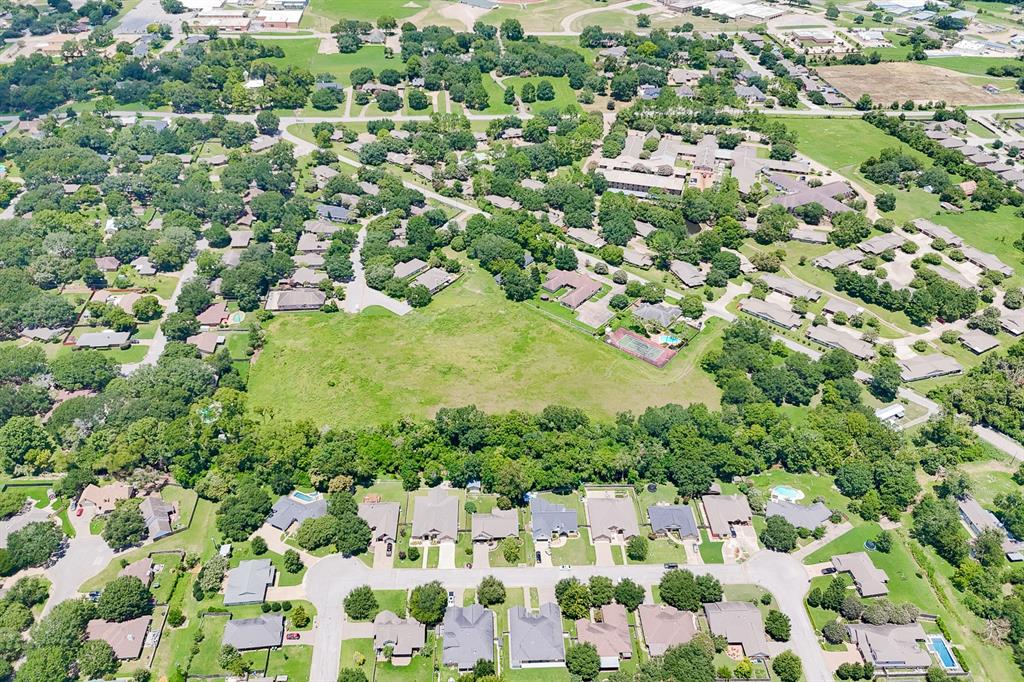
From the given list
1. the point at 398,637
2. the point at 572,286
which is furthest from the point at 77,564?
the point at 572,286

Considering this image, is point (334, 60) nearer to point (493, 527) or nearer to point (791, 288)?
point (791, 288)

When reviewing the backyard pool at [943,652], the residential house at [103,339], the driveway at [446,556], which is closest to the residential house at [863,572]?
the backyard pool at [943,652]

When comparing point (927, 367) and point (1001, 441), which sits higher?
point (927, 367)

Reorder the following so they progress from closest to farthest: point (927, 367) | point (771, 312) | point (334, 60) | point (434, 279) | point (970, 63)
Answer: point (927, 367) → point (771, 312) → point (434, 279) → point (334, 60) → point (970, 63)

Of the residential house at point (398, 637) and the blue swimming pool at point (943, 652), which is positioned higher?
the residential house at point (398, 637)

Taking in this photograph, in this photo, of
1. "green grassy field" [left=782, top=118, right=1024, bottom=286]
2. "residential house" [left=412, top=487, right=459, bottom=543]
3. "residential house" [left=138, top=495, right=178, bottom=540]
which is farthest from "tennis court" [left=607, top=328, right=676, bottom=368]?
"green grassy field" [left=782, top=118, right=1024, bottom=286]

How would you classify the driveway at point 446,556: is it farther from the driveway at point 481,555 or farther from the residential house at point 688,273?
the residential house at point 688,273
